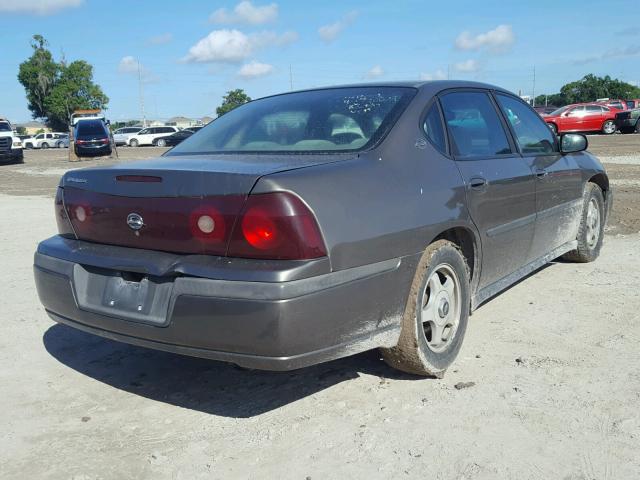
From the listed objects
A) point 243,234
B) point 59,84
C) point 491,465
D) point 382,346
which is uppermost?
point 59,84

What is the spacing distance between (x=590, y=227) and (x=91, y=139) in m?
24.1

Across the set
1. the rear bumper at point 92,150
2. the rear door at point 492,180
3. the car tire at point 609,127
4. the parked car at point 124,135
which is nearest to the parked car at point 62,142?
the parked car at point 124,135

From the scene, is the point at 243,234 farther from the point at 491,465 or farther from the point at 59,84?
the point at 59,84

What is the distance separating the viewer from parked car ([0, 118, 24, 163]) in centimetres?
2569

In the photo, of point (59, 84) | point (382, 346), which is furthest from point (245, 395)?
point (59, 84)

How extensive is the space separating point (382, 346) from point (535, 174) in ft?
Answer: 6.56

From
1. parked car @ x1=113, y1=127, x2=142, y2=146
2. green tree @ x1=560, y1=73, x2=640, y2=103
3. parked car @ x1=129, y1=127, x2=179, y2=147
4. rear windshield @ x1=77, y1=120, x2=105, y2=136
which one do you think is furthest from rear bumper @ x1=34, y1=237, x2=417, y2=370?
green tree @ x1=560, y1=73, x2=640, y2=103

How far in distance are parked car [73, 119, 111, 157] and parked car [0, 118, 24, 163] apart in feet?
8.39

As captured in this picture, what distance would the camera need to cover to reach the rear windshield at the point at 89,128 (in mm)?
26109

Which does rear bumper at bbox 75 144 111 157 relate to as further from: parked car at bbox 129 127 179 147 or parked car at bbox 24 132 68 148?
parked car at bbox 24 132 68 148

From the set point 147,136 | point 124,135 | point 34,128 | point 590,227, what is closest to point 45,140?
point 124,135

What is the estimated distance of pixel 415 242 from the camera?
9.79 ft

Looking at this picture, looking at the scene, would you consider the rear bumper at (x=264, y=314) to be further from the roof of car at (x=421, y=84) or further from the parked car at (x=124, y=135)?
the parked car at (x=124, y=135)

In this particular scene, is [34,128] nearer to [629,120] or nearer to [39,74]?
[39,74]
